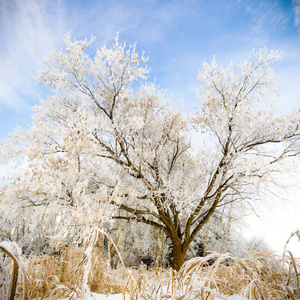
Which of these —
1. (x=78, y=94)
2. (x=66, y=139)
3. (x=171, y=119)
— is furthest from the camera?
(x=171, y=119)

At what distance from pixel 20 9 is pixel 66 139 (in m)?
6.03

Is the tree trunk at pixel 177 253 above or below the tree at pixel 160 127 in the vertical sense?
below

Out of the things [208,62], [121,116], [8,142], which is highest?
[208,62]

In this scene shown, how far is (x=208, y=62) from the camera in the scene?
7.64m

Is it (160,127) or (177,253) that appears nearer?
(177,253)

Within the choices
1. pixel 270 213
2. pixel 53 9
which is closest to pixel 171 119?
pixel 270 213

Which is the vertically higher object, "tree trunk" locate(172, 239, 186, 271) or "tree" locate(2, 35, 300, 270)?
"tree" locate(2, 35, 300, 270)

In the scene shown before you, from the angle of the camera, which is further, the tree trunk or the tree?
the tree trunk

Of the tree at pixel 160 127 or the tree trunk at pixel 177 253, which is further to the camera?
the tree trunk at pixel 177 253

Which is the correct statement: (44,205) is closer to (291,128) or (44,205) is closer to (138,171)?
(138,171)

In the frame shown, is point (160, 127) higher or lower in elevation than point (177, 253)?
higher

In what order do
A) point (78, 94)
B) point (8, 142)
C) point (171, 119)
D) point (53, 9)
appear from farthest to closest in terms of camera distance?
1. point (53, 9)
2. point (171, 119)
3. point (78, 94)
4. point (8, 142)

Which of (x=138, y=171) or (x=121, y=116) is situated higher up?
(x=121, y=116)

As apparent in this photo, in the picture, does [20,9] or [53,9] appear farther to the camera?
[53,9]
